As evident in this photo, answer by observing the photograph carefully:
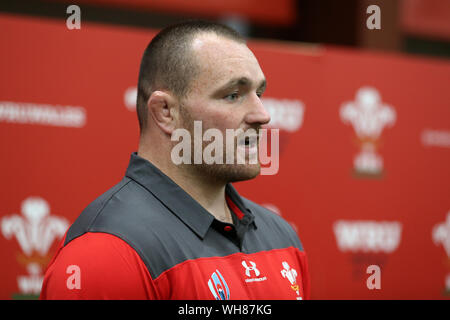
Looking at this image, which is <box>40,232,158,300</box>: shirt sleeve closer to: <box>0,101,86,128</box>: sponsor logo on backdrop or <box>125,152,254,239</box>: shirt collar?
<box>125,152,254,239</box>: shirt collar

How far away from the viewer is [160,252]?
1.03 metres

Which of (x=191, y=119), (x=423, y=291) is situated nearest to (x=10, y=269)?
(x=191, y=119)

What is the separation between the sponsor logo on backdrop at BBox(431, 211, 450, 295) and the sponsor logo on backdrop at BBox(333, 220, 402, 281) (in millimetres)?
200

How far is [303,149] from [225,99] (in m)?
1.29

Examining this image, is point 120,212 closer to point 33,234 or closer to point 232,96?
point 232,96

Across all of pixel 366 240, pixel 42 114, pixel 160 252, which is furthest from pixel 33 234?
pixel 366 240

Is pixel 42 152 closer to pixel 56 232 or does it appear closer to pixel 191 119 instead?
pixel 56 232

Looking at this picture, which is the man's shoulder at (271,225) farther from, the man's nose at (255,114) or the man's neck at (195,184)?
the man's nose at (255,114)

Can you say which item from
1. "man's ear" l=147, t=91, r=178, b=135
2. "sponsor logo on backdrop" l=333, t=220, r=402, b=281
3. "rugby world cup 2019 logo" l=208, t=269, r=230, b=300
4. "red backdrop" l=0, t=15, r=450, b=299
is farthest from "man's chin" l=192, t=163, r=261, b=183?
"sponsor logo on backdrop" l=333, t=220, r=402, b=281

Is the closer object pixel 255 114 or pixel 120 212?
pixel 120 212

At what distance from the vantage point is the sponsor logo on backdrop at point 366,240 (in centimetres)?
244

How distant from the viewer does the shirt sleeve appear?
0.95m

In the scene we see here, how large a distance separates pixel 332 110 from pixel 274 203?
506mm

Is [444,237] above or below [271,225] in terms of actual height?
below
